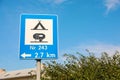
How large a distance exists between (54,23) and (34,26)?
0.41m

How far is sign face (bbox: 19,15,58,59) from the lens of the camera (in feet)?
22.1

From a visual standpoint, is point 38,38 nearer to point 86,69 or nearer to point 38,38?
point 38,38

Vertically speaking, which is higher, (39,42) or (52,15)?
(52,15)

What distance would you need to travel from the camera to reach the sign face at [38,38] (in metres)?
6.74

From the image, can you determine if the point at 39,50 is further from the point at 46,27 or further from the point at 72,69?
the point at 72,69

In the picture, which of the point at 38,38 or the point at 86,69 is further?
the point at 86,69

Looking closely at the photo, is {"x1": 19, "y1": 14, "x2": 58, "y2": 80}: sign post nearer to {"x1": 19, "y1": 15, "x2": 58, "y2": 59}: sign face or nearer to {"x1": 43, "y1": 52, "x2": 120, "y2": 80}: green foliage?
{"x1": 19, "y1": 15, "x2": 58, "y2": 59}: sign face

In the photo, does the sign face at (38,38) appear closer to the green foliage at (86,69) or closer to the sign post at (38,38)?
the sign post at (38,38)

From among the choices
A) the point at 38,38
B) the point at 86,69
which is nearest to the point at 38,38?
the point at 38,38

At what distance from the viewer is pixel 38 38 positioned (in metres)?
6.80

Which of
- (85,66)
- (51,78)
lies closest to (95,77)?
(85,66)

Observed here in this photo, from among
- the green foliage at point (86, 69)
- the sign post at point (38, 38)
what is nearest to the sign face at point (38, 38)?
the sign post at point (38, 38)

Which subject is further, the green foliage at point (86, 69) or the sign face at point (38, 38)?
the green foliage at point (86, 69)

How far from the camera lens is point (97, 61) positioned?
24.2 meters
